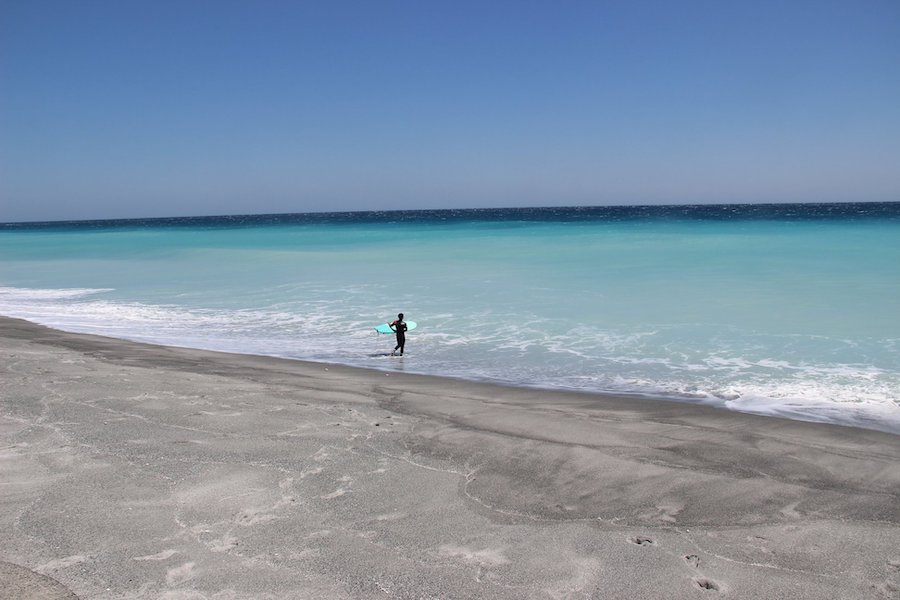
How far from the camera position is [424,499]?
16.3 feet

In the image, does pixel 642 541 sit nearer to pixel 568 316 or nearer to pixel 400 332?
pixel 400 332

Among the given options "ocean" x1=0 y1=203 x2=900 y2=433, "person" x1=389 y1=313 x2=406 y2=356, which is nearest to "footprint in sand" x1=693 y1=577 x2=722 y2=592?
"ocean" x1=0 y1=203 x2=900 y2=433

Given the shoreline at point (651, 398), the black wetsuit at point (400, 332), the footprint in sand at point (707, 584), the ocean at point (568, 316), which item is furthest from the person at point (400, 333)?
the footprint in sand at point (707, 584)

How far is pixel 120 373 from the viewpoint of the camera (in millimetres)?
9023

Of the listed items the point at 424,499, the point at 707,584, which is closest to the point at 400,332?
the point at 424,499

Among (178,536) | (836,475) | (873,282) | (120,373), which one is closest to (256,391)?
A: (120,373)

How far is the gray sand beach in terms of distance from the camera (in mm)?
3859

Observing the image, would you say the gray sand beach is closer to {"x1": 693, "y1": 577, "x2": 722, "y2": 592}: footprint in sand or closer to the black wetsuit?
{"x1": 693, "y1": 577, "x2": 722, "y2": 592}: footprint in sand

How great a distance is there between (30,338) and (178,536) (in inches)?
421

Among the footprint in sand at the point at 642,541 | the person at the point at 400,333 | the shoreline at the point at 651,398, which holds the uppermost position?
the person at the point at 400,333

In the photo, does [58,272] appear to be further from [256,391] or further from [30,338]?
[256,391]

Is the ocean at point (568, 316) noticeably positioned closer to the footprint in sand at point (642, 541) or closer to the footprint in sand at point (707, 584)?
the footprint in sand at point (642, 541)

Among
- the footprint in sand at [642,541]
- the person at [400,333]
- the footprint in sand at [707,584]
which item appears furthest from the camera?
the person at [400,333]

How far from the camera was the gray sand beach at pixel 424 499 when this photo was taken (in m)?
3.86
